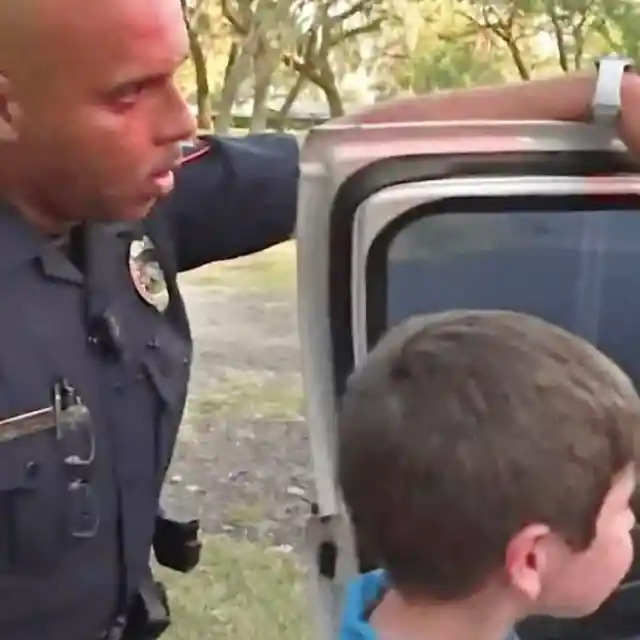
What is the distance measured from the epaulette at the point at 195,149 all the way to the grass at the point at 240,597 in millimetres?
2343

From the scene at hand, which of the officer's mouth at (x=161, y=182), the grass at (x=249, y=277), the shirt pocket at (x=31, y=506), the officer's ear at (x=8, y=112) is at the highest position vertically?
the officer's ear at (x=8, y=112)

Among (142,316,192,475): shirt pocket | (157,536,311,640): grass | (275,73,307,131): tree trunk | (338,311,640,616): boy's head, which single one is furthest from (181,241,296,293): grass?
(338,311,640,616): boy's head

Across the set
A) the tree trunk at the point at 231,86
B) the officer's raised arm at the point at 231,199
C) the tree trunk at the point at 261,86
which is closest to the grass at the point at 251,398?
the officer's raised arm at the point at 231,199

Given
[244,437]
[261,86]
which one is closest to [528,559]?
[244,437]

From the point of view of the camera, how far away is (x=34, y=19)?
4.72 feet

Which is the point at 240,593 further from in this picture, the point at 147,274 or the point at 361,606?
the point at 361,606

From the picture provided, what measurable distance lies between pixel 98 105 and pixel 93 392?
1.19ft

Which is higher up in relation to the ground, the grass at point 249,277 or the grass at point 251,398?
the grass at point 251,398

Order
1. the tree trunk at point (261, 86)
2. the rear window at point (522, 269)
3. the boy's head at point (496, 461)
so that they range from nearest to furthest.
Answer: the boy's head at point (496, 461) < the rear window at point (522, 269) < the tree trunk at point (261, 86)

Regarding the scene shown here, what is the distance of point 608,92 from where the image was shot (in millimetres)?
1747

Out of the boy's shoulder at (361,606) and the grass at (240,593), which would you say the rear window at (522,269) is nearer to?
the boy's shoulder at (361,606)

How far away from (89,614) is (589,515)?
659 millimetres

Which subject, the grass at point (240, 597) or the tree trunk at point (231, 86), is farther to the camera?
the tree trunk at point (231, 86)

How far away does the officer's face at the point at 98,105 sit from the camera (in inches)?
57.1
